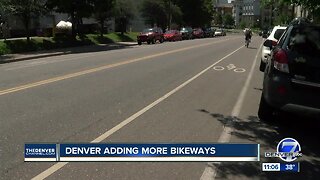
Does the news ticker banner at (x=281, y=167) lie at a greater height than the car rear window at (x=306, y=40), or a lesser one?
lesser

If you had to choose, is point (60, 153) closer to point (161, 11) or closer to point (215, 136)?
point (215, 136)

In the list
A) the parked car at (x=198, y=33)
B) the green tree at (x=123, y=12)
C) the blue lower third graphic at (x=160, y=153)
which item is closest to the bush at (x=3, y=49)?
the green tree at (x=123, y=12)

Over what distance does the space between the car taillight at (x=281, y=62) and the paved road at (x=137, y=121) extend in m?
1.11

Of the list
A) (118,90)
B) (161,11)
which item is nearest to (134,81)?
(118,90)

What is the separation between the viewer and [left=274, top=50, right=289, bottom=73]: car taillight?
24.5 feet

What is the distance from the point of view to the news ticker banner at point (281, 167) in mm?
5854

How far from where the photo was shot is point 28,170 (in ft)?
18.8

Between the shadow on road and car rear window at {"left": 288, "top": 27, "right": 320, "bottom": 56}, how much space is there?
4.63 ft

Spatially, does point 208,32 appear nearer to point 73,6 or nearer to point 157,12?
point 157,12

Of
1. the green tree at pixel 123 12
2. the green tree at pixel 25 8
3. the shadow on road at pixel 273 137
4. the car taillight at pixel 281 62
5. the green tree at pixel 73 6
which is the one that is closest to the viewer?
the shadow on road at pixel 273 137

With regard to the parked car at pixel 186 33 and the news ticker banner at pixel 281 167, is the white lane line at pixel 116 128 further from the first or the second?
the parked car at pixel 186 33

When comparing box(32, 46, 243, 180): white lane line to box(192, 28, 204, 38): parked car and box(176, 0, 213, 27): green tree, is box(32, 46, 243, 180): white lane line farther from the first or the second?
box(176, 0, 213, 27): green tree

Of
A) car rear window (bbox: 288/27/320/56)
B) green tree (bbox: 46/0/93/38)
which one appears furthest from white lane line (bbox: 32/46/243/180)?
green tree (bbox: 46/0/93/38)

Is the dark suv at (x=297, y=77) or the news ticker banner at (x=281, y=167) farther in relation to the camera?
the dark suv at (x=297, y=77)
